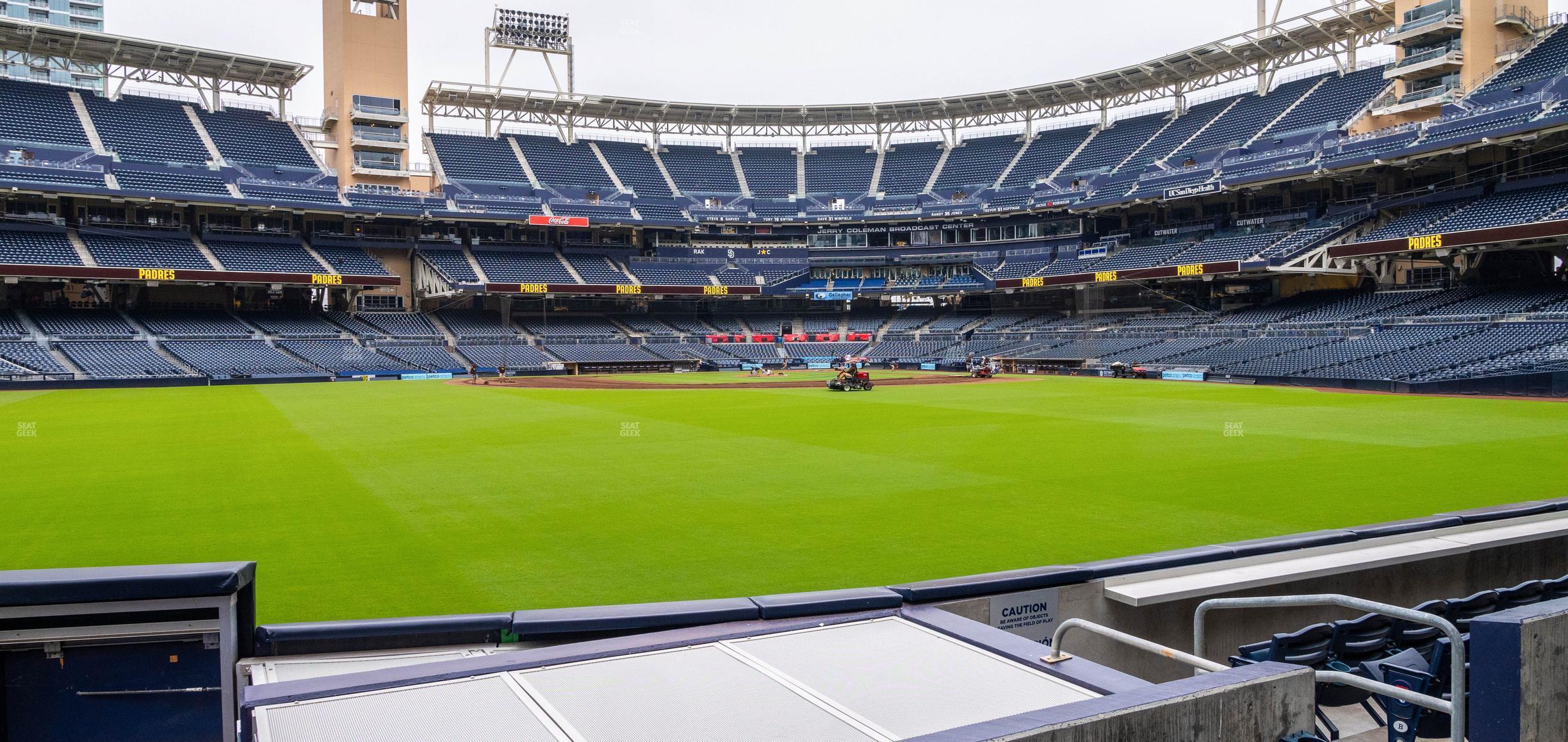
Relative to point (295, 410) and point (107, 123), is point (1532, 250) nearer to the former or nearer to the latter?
point (295, 410)

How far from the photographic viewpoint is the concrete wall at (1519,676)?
5035 mm

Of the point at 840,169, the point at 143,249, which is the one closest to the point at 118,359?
the point at 143,249

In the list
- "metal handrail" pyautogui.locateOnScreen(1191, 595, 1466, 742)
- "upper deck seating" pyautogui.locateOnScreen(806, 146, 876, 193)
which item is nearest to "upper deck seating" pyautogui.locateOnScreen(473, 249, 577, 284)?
"upper deck seating" pyautogui.locateOnScreen(806, 146, 876, 193)

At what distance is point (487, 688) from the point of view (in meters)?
5.55

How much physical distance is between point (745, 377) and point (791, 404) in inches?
997

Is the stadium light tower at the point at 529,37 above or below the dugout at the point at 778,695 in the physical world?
above

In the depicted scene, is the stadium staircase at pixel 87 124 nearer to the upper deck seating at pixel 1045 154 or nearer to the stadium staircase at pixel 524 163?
the stadium staircase at pixel 524 163

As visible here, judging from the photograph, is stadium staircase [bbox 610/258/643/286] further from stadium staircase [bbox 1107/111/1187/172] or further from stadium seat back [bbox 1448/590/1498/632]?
stadium seat back [bbox 1448/590/1498/632]

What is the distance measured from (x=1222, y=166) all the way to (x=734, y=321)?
135 ft

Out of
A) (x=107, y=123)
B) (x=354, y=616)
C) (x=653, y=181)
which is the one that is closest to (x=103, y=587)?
(x=354, y=616)

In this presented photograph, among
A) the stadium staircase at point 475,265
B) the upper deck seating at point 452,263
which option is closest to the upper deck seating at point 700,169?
the stadium staircase at point 475,265

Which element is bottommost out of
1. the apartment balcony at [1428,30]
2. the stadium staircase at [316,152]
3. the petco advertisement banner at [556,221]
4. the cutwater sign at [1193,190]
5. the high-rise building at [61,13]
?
the petco advertisement banner at [556,221]

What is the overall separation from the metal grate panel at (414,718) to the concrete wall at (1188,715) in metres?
2.33

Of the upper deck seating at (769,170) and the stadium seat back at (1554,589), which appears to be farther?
the upper deck seating at (769,170)
